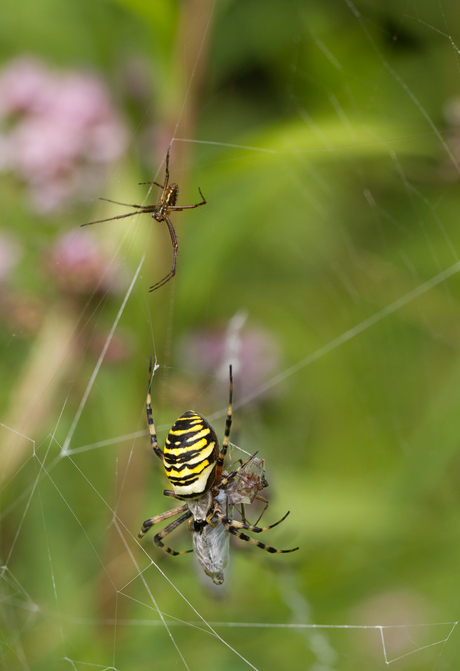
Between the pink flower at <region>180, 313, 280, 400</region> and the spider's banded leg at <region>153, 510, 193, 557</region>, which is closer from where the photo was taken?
the spider's banded leg at <region>153, 510, 193, 557</region>

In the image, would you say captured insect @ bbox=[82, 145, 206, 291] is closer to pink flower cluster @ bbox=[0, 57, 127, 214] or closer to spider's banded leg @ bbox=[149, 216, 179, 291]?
spider's banded leg @ bbox=[149, 216, 179, 291]

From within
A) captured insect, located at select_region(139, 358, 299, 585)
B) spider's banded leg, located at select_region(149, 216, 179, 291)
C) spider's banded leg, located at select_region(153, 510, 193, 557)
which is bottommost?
spider's banded leg, located at select_region(153, 510, 193, 557)

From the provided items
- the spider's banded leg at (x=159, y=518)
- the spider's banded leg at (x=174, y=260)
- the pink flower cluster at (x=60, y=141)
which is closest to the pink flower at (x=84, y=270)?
the spider's banded leg at (x=174, y=260)

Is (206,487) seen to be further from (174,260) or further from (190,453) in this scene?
(174,260)

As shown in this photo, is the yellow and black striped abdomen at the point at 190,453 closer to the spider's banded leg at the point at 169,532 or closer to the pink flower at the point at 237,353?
the spider's banded leg at the point at 169,532

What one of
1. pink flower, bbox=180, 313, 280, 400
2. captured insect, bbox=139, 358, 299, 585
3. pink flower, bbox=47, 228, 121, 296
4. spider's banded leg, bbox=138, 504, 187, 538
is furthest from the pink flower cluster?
spider's banded leg, bbox=138, 504, 187, 538

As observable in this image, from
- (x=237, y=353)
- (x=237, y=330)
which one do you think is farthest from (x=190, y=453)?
(x=237, y=330)

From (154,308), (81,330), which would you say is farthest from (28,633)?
(154,308)
